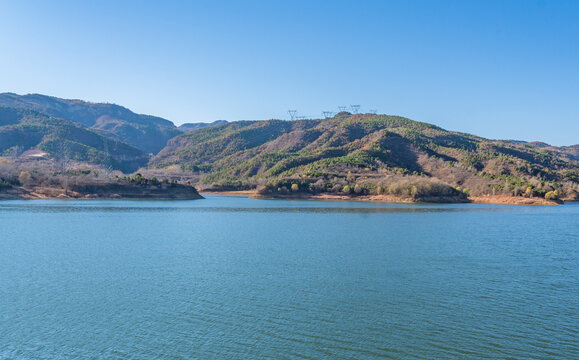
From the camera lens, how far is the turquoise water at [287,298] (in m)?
16.2

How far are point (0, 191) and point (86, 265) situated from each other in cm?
9471

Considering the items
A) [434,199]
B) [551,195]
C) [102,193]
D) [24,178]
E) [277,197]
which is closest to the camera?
[24,178]

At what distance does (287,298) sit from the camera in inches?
867

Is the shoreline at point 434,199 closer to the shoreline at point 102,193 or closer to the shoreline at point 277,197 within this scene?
the shoreline at point 277,197

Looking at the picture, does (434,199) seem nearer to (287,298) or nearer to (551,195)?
(551,195)

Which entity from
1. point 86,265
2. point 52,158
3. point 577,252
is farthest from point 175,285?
point 52,158

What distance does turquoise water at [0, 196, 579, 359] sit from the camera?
1622cm

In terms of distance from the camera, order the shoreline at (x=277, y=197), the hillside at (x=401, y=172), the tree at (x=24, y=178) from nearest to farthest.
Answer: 1. the shoreline at (x=277, y=197)
2. the tree at (x=24, y=178)
3. the hillside at (x=401, y=172)

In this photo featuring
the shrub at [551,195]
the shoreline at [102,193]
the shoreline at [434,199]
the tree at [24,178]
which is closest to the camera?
the shoreline at [102,193]

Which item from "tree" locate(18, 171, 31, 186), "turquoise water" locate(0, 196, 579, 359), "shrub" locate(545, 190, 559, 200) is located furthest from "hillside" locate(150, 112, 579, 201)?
"turquoise water" locate(0, 196, 579, 359)

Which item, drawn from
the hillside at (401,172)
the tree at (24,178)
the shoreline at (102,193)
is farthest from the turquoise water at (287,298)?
the hillside at (401,172)

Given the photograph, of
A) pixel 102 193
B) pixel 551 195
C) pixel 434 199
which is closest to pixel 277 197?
pixel 434 199

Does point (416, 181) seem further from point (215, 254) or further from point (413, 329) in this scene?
point (413, 329)

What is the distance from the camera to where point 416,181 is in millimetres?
122000
